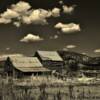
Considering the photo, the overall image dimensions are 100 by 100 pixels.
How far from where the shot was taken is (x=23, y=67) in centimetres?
5797

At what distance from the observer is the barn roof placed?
5701 cm

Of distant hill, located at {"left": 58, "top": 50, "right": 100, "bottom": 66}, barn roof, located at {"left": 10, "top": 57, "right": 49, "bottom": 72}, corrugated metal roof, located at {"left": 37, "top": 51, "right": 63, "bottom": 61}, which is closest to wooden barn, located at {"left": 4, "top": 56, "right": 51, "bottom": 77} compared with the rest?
barn roof, located at {"left": 10, "top": 57, "right": 49, "bottom": 72}

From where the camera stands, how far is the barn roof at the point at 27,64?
5701 centimetres

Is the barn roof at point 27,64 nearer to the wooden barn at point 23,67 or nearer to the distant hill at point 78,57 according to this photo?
the wooden barn at point 23,67

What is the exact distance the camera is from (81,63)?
73.3 metres

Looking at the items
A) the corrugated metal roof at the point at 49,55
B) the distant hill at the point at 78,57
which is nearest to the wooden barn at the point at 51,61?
the corrugated metal roof at the point at 49,55

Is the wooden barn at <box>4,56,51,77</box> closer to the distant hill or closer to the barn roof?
the barn roof

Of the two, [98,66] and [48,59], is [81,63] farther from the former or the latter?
[48,59]

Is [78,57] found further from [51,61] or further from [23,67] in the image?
[23,67]

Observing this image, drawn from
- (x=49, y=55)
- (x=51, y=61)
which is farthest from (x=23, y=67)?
(x=49, y=55)

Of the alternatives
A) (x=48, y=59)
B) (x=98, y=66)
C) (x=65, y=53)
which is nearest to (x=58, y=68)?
(x=48, y=59)

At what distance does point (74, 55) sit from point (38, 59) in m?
18.6

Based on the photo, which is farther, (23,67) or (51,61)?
(51,61)

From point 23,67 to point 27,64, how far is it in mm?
896
